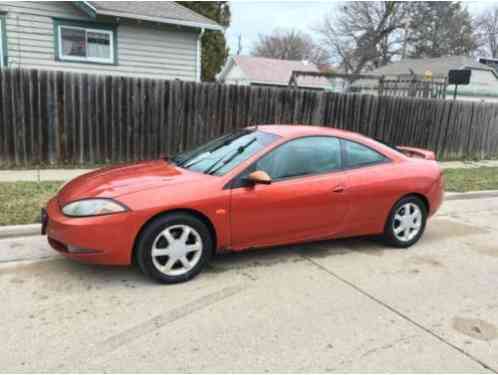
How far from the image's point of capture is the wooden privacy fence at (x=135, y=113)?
27.7ft

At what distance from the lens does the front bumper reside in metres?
3.70

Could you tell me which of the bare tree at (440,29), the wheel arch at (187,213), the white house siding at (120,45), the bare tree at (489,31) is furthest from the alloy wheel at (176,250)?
the bare tree at (489,31)

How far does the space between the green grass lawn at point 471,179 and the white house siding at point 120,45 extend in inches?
318

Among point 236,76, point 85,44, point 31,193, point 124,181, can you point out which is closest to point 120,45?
point 85,44

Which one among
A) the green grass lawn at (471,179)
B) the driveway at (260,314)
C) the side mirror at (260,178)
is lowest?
the driveway at (260,314)

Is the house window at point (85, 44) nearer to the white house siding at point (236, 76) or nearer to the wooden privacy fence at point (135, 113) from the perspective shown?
the wooden privacy fence at point (135, 113)

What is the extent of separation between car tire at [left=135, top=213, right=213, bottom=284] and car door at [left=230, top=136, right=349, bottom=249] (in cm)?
35

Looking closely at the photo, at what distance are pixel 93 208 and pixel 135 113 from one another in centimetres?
585

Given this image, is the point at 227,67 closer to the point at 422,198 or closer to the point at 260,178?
the point at 422,198

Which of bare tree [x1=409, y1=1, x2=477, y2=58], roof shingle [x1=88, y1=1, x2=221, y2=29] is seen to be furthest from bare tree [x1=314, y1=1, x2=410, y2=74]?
roof shingle [x1=88, y1=1, x2=221, y2=29]

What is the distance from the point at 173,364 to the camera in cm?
281

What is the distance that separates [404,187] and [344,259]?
3.70 feet

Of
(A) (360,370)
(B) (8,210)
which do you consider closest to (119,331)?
(A) (360,370)

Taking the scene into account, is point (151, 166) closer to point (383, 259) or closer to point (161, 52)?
point (383, 259)
